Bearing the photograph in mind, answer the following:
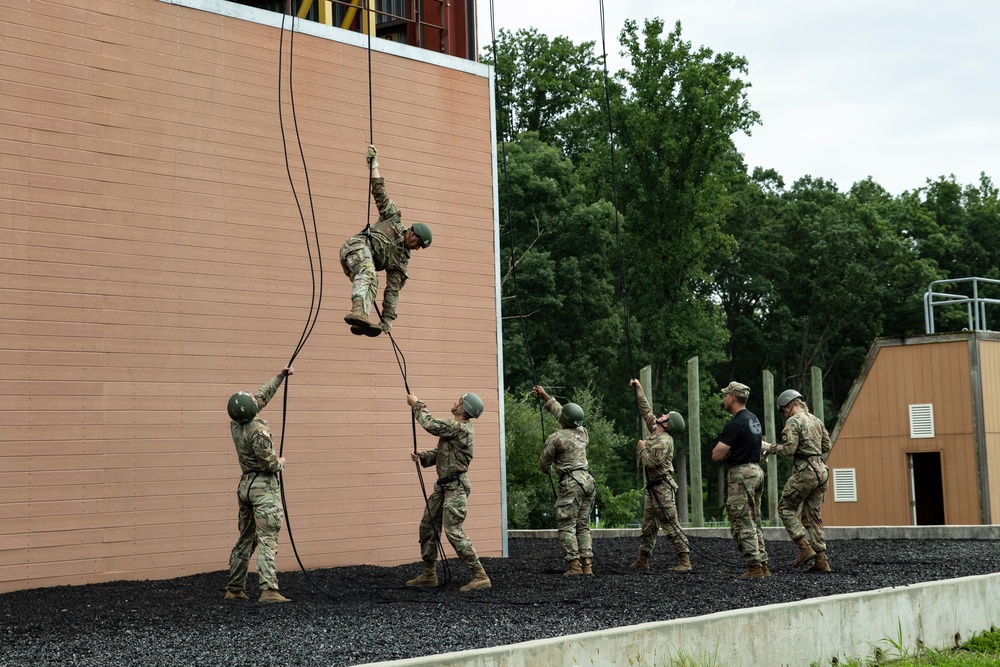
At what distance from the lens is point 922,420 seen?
71.9 feet

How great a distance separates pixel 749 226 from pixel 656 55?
11.7 m

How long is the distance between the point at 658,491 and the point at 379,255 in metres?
5.38

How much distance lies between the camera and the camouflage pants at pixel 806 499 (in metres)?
13.0

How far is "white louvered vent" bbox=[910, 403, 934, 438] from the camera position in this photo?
21.8 m

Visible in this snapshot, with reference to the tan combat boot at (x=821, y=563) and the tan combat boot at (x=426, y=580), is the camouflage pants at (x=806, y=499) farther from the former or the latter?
the tan combat boot at (x=426, y=580)

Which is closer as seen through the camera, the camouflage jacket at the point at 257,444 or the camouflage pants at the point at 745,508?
the camouflage jacket at the point at 257,444

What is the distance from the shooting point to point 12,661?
7867mm

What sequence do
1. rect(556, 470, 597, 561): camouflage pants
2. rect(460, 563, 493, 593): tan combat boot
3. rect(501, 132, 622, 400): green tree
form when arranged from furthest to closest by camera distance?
rect(501, 132, 622, 400): green tree → rect(556, 470, 597, 561): camouflage pants → rect(460, 563, 493, 593): tan combat boot

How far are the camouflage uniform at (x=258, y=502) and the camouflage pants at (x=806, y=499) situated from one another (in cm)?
585

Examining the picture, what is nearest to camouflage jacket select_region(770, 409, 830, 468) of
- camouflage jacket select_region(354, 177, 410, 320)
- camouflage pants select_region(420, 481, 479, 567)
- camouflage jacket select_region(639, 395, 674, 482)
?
camouflage jacket select_region(639, 395, 674, 482)

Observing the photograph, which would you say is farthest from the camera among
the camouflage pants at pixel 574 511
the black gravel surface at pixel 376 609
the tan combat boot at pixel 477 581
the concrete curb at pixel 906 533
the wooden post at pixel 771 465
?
the wooden post at pixel 771 465

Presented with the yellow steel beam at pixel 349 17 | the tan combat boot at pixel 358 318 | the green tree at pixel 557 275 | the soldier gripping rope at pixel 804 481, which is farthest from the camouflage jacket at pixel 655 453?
the green tree at pixel 557 275

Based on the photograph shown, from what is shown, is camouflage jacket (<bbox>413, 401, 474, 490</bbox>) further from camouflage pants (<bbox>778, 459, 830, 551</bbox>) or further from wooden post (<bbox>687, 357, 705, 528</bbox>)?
wooden post (<bbox>687, 357, 705, 528</bbox>)

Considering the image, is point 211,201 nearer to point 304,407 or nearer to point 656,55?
point 304,407
